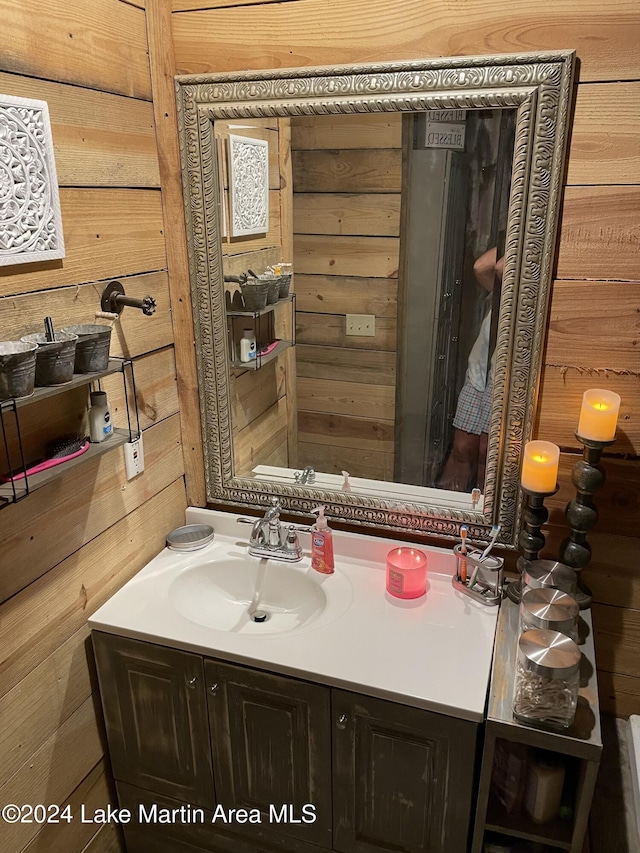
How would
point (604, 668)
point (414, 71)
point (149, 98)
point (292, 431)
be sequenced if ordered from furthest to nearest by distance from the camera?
point (292, 431), point (604, 668), point (149, 98), point (414, 71)

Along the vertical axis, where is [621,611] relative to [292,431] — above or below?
below

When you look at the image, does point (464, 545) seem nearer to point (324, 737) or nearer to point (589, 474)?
point (589, 474)

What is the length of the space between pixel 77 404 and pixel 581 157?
3.63 feet

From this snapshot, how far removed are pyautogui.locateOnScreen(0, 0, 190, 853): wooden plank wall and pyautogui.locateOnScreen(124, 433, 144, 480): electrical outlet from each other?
0.02 meters

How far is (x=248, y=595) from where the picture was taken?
1664 millimetres

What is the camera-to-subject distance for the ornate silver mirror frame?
49.7 inches

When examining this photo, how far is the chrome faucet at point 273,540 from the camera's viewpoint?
5.35ft

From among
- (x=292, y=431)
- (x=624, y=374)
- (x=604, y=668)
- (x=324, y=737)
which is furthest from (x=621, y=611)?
(x=292, y=431)

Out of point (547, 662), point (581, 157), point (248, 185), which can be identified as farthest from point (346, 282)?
point (547, 662)

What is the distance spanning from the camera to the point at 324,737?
4.36ft

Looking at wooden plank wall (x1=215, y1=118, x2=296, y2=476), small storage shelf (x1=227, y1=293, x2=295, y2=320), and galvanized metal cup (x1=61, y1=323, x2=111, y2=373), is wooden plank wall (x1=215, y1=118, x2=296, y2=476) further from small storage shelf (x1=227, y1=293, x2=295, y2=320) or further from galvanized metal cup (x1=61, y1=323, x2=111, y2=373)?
galvanized metal cup (x1=61, y1=323, x2=111, y2=373)

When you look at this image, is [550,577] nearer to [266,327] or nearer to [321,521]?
[321,521]

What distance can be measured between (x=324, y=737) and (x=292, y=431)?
71cm

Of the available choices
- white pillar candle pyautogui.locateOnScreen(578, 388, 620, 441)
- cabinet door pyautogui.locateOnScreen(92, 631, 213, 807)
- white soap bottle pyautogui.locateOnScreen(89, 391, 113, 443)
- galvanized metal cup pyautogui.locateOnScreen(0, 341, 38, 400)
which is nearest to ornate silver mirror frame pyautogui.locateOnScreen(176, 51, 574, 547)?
white pillar candle pyautogui.locateOnScreen(578, 388, 620, 441)
